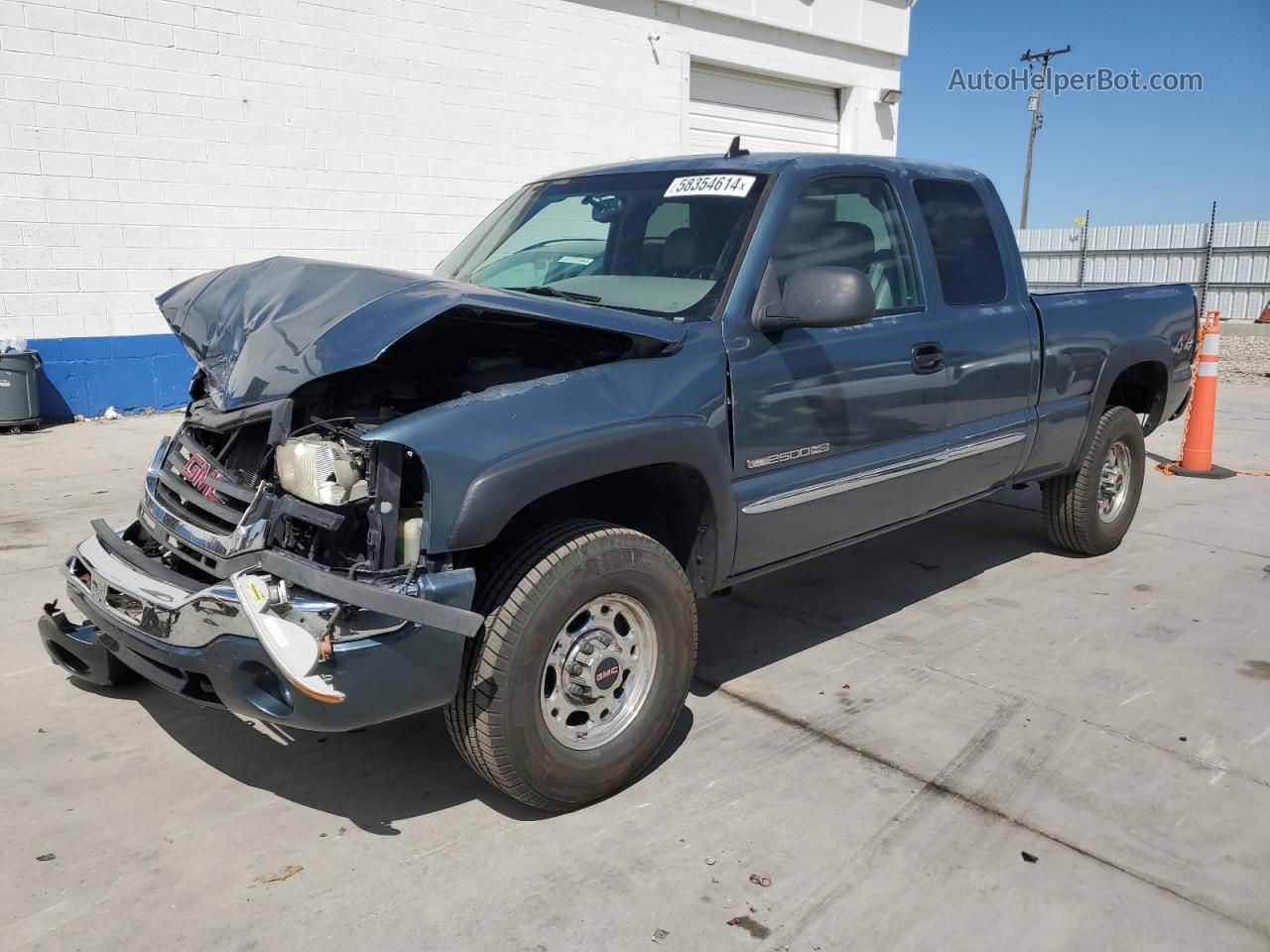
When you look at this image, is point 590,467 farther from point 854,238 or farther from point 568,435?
point 854,238

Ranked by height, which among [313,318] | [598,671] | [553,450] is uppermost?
[313,318]

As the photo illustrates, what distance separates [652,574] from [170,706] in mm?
1992

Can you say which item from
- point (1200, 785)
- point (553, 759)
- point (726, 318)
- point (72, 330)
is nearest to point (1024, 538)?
point (1200, 785)

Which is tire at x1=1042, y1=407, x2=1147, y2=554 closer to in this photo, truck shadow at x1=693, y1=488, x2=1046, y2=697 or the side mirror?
truck shadow at x1=693, y1=488, x2=1046, y2=697

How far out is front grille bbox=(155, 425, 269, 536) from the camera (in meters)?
2.97

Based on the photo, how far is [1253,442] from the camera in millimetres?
9555

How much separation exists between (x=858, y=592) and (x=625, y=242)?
2.26m

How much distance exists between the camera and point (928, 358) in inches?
163

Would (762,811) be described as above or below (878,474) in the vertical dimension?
below

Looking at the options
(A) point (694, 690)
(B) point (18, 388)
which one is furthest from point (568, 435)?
(B) point (18, 388)

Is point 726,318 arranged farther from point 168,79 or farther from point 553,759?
point 168,79

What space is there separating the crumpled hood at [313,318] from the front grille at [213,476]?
16 cm

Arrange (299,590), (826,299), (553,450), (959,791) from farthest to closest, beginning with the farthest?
(826,299) → (959,791) → (553,450) → (299,590)

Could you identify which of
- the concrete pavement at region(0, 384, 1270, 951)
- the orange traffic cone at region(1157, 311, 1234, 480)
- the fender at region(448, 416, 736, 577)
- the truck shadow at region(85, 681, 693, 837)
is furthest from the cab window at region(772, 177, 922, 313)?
the orange traffic cone at region(1157, 311, 1234, 480)
